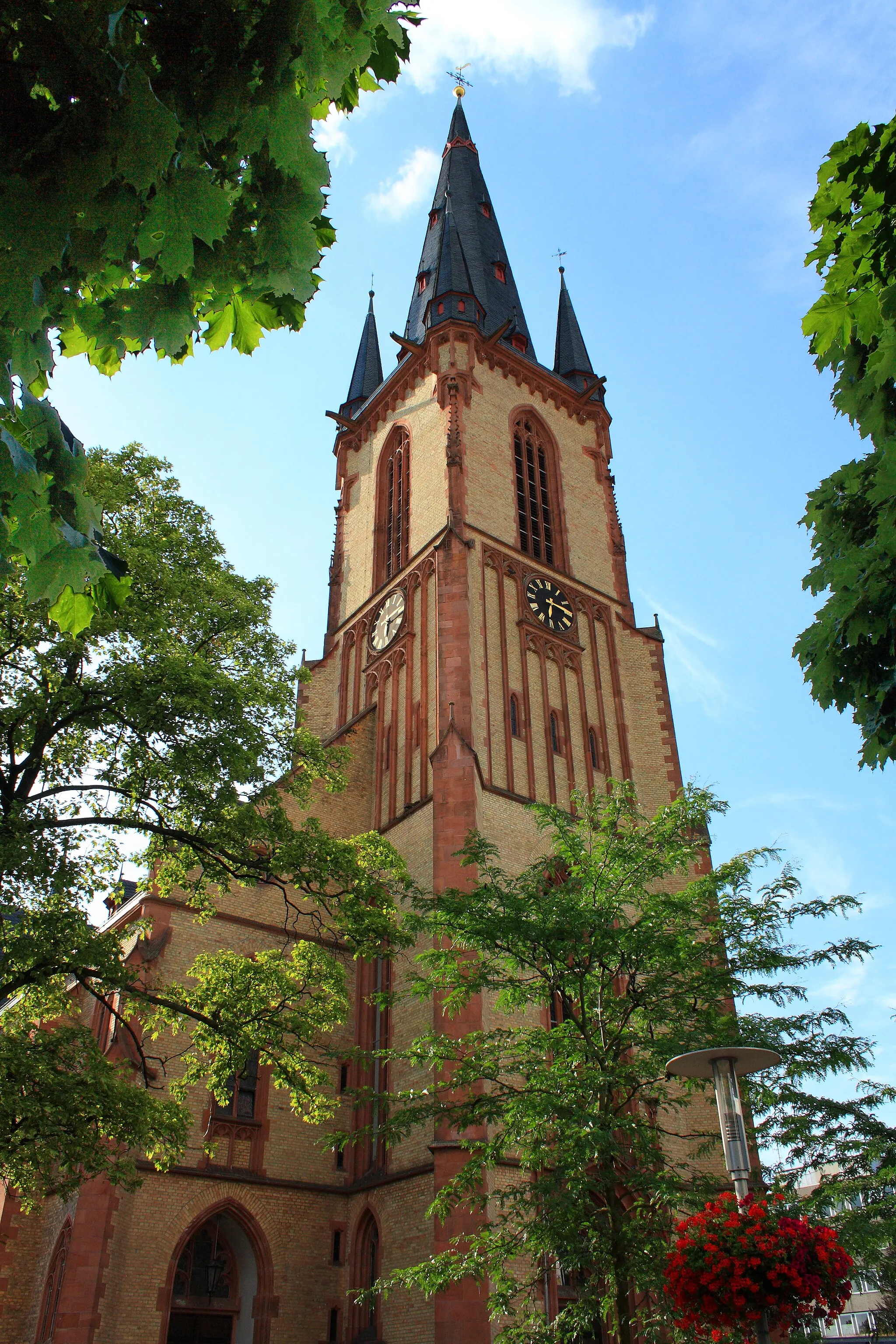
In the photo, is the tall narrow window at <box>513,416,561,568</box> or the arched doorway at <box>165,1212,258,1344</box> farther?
the tall narrow window at <box>513,416,561,568</box>

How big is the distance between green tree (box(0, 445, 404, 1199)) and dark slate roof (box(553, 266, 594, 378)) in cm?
2475

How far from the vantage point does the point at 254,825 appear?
1153 cm

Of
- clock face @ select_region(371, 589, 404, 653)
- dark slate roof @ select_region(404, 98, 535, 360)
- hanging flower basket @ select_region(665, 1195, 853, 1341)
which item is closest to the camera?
hanging flower basket @ select_region(665, 1195, 853, 1341)

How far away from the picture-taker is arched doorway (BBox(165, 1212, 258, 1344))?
17.6 m

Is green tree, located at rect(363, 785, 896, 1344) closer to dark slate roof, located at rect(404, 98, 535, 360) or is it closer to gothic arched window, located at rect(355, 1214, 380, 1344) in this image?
gothic arched window, located at rect(355, 1214, 380, 1344)

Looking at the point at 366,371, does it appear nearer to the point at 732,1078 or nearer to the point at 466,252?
the point at 466,252

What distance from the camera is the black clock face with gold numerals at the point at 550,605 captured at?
26.6 meters

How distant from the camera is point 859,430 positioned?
633 cm

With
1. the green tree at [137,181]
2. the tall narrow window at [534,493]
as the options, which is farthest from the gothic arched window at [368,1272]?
the green tree at [137,181]

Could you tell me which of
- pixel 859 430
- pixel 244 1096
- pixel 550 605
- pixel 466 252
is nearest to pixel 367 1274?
pixel 244 1096

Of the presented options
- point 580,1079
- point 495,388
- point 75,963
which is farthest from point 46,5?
point 495,388

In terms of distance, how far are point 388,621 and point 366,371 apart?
13.7 metres

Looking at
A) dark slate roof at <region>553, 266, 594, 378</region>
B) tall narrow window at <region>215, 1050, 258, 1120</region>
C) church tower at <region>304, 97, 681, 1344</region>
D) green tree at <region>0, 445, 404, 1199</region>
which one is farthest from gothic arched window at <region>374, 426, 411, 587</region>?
green tree at <region>0, 445, 404, 1199</region>

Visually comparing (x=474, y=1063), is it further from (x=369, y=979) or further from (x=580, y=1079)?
(x=369, y=979)
